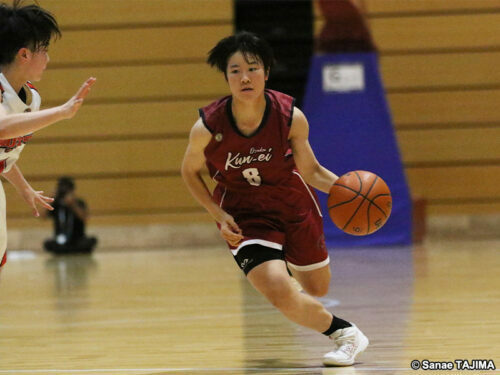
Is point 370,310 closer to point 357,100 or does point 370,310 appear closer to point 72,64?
point 357,100

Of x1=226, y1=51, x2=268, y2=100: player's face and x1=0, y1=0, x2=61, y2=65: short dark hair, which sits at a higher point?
x1=0, y1=0, x2=61, y2=65: short dark hair

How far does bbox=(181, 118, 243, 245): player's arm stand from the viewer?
11.6ft

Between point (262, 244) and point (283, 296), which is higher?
point (262, 244)

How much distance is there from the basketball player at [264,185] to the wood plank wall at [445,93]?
6.57 meters

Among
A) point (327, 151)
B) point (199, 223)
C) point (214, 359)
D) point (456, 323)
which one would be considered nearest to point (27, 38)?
point (214, 359)

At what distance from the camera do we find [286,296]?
3.39m

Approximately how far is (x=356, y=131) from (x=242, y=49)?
18.5 feet

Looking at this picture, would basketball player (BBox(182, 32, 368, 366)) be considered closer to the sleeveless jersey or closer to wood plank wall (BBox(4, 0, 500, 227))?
the sleeveless jersey

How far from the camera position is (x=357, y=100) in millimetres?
9078

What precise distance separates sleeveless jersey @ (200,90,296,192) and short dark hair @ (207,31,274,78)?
0.20 m

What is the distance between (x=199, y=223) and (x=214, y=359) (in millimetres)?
6527

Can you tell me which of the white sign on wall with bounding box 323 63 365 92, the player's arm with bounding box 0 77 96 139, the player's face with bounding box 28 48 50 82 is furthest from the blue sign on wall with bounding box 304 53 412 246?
the player's arm with bounding box 0 77 96 139

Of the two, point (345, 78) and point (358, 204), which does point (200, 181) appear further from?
point (345, 78)

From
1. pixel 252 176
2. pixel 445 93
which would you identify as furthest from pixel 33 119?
pixel 445 93
